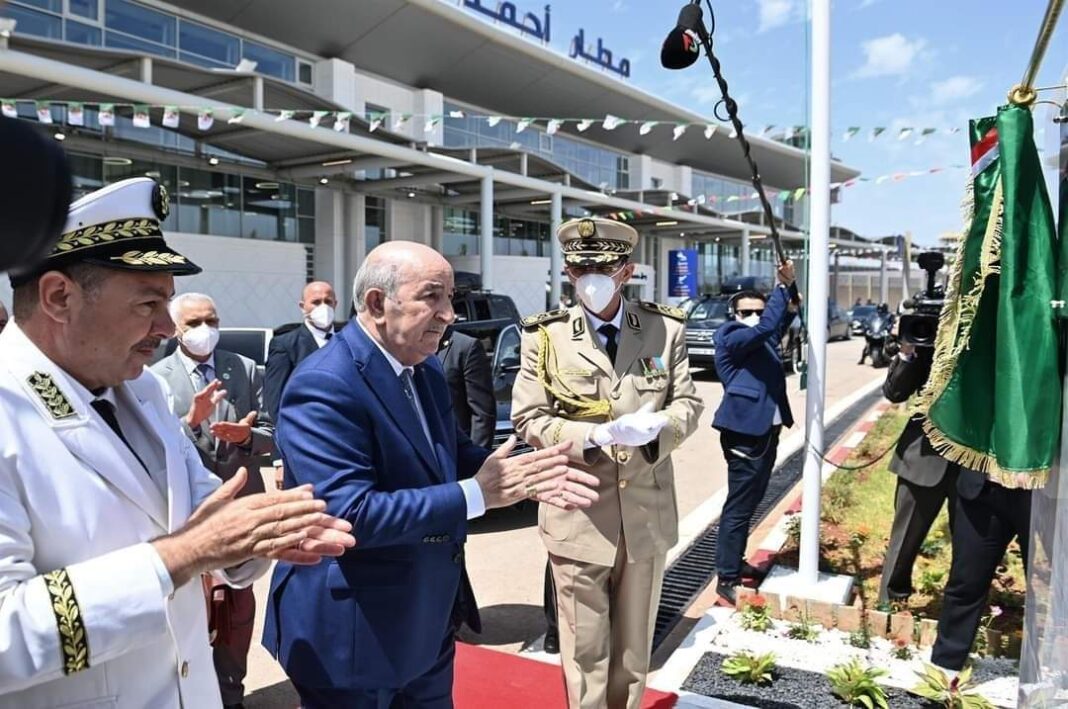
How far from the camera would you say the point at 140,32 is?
18.6m

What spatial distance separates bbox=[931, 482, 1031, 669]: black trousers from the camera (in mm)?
3283

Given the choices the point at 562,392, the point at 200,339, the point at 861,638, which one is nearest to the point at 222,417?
the point at 200,339

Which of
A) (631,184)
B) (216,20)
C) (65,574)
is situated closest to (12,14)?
(216,20)

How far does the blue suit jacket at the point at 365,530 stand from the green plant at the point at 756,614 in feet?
8.02

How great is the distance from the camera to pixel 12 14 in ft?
51.1

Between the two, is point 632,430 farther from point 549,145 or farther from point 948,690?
point 549,145

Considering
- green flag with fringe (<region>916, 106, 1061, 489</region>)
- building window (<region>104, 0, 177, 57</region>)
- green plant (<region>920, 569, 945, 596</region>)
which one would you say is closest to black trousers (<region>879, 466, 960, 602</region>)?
green plant (<region>920, 569, 945, 596</region>)

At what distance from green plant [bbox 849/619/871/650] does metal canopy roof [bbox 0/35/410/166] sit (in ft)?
46.9

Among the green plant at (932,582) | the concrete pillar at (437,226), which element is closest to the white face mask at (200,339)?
the green plant at (932,582)

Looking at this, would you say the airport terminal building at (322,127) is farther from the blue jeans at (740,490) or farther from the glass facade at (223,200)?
the blue jeans at (740,490)

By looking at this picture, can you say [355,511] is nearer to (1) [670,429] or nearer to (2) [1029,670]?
(1) [670,429]

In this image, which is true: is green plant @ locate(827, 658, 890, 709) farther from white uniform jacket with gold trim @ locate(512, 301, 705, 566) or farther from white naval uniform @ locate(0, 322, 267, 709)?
white naval uniform @ locate(0, 322, 267, 709)

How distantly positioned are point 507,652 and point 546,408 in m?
1.63

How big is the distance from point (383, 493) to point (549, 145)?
102 ft
